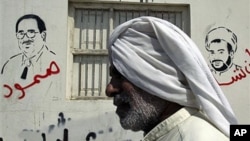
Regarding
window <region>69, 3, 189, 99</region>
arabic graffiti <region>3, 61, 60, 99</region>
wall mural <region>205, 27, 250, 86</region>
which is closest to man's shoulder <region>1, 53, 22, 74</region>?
arabic graffiti <region>3, 61, 60, 99</region>

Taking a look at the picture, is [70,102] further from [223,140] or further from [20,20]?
[223,140]

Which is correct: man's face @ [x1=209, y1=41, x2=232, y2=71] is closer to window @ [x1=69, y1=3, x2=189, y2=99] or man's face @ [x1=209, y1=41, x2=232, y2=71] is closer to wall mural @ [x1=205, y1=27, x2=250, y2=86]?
wall mural @ [x1=205, y1=27, x2=250, y2=86]

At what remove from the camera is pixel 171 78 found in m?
1.87

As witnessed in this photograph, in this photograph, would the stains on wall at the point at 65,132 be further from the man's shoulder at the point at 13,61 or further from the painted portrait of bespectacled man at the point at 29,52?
the man's shoulder at the point at 13,61

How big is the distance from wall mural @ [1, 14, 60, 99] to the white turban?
3.54 metres

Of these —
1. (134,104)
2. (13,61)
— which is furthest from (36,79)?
(134,104)

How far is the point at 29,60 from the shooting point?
17.9ft

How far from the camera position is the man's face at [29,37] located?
546 cm

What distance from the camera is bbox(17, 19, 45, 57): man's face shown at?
5461 mm

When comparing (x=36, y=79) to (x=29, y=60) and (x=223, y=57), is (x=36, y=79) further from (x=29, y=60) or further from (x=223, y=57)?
(x=223, y=57)

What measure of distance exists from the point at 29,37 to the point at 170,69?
386cm

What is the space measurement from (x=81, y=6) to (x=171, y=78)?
154 inches

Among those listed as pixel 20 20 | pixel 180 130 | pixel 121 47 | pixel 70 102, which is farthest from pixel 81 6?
pixel 180 130

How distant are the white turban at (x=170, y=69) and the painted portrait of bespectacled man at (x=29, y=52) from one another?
11.6 ft
